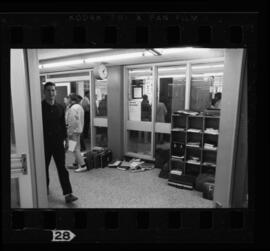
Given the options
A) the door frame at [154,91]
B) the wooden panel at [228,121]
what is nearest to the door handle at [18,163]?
the wooden panel at [228,121]

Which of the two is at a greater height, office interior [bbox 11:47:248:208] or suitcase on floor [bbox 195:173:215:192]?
office interior [bbox 11:47:248:208]

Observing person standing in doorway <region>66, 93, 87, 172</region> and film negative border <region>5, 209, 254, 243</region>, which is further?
person standing in doorway <region>66, 93, 87, 172</region>

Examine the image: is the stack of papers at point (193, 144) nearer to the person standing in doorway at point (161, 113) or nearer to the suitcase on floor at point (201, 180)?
the suitcase on floor at point (201, 180)

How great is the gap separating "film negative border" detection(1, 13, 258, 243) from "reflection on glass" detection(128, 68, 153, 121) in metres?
3.22

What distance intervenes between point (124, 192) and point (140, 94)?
219 centimetres

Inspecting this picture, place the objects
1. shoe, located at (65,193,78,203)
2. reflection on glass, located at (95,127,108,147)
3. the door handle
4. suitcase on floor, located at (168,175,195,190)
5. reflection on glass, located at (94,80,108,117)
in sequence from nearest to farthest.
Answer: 1. the door handle
2. shoe, located at (65,193,78,203)
3. suitcase on floor, located at (168,175,195,190)
4. reflection on glass, located at (94,80,108,117)
5. reflection on glass, located at (95,127,108,147)

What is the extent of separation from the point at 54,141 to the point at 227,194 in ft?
5.66

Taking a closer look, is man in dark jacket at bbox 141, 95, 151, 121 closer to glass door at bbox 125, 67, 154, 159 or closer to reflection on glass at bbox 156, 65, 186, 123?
glass door at bbox 125, 67, 154, 159

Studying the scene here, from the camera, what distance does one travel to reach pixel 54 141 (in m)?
2.06

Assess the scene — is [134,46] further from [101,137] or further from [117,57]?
[101,137]

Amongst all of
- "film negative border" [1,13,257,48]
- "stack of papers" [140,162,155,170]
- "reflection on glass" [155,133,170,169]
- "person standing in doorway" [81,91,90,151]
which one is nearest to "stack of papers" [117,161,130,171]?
"stack of papers" [140,162,155,170]

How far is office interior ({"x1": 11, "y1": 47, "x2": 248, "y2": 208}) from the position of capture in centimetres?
114

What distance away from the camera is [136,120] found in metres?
4.27

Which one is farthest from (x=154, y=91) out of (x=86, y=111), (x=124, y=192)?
(x=124, y=192)
